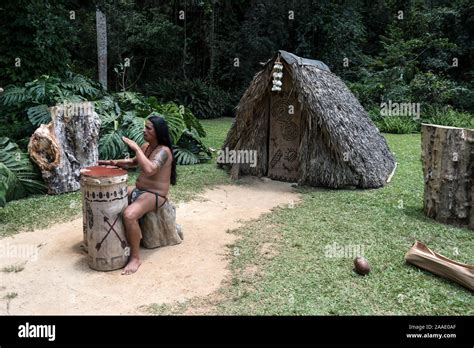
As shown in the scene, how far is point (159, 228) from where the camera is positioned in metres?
4.62

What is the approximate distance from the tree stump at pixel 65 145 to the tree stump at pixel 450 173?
5.11m

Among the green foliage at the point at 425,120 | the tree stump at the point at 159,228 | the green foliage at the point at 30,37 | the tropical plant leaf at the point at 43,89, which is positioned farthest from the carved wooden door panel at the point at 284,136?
the green foliage at the point at 425,120

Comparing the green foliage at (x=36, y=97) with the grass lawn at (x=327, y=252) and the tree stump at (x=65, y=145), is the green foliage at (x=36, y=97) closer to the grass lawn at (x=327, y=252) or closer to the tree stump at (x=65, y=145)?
the tree stump at (x=65, y=145)

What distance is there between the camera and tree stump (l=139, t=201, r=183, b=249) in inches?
180

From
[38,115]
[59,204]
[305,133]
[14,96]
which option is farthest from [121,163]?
[14,96]

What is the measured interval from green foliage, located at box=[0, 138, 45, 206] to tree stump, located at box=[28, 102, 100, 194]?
0.54 ft

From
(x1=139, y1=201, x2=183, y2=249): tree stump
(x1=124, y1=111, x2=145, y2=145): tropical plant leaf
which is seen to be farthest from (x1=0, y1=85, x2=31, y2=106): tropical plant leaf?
(x1=139, y1=201, x2=183, y2=249): tree stump

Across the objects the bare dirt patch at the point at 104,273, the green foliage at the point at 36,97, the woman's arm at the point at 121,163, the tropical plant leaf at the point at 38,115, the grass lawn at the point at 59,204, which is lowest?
the bare dirt patch at the point at 104,273

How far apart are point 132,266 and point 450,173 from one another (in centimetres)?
404

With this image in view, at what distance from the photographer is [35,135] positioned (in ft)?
21.8

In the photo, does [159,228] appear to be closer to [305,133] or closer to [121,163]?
[121,163]

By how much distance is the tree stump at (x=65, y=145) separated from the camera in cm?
652

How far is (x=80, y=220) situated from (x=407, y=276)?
3971mm

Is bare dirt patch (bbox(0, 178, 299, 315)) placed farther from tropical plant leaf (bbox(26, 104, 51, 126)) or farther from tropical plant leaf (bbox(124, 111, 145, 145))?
tropical plant leaf (bbox(26, 104, 51, 126))
